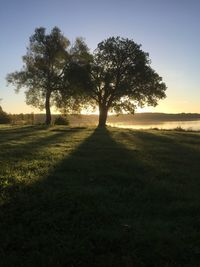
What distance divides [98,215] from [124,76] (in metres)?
44.8

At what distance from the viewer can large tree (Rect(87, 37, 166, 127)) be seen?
5047 centimetres

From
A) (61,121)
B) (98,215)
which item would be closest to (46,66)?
(61,121)

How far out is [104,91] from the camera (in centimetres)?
5253

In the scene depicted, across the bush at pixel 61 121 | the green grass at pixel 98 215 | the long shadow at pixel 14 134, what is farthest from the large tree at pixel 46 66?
the green grass at pixel 98 215

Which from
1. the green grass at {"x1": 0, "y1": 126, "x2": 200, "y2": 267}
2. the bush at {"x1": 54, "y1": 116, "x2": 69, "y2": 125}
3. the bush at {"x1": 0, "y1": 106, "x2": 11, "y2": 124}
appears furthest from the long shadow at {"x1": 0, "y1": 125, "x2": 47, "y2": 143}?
the bush at {"x1": 0, "y1": 106, "x2": 11, "y2": 124}

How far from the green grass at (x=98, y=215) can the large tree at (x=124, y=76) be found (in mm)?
37399

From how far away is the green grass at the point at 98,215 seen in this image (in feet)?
20.9

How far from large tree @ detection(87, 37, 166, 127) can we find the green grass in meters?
37.4

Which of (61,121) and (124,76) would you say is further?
(61,121)

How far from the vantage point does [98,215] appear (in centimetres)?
821

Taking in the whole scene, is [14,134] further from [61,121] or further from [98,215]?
[61,121]

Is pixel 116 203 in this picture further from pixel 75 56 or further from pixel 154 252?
pixel 75 56

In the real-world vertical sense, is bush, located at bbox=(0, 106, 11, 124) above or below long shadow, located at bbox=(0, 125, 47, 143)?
above

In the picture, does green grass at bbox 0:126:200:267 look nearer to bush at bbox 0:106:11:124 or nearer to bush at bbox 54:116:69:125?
bush at bbox 54:116:69:125
